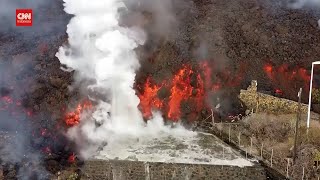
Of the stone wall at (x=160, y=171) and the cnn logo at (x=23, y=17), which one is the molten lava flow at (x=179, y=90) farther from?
the cnn logo at (x=23, y=17)

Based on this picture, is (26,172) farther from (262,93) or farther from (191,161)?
(262,93)

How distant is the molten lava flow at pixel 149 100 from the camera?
23.5 meters

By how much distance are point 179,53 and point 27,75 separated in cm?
1018

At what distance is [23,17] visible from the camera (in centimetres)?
3559

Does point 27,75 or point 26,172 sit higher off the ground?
point 27,75

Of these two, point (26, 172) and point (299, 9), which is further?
point (299, 9)

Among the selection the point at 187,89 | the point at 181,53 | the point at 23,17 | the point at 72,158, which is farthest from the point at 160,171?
the point at 23,17

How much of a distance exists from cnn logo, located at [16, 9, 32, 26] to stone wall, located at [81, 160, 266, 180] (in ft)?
64.2

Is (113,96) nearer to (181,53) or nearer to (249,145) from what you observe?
(181,53)

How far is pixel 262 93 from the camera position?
23.6m

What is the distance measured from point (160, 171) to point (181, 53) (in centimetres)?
1121

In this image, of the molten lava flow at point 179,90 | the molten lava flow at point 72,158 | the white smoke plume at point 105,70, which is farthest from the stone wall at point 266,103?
the molten lava flow at point 72,158

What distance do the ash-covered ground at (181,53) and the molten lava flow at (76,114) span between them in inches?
15.9

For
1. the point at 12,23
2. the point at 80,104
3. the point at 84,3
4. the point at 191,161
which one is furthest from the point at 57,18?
the point at 191,161
